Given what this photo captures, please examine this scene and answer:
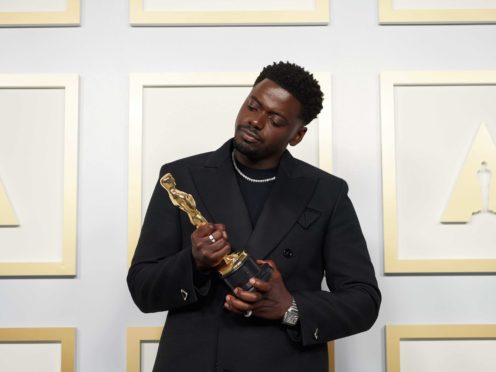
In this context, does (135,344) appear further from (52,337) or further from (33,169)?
(33,169)

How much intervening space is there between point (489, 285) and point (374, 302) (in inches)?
28.6

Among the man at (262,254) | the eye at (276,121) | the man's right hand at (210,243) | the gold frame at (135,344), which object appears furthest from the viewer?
the gold frame at (135,344)

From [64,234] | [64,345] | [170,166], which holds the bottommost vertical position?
[64,345]

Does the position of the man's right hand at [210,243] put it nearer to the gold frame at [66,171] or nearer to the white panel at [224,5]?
the gold frame at [66,171]

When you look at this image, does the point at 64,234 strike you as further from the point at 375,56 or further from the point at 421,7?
the point at 421,7

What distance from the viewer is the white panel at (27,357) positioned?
197cm

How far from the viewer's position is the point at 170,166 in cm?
149

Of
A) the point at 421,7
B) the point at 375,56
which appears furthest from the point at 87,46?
the point at 421,7

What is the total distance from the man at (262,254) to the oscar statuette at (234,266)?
16 millimetres

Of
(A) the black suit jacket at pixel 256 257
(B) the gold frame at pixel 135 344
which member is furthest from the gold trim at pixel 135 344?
(A) the black suit jacket at pixel 256 257

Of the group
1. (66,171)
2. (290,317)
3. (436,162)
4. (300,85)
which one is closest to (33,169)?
(66,171)

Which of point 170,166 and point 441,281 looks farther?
point 441,281

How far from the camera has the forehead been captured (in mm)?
1427

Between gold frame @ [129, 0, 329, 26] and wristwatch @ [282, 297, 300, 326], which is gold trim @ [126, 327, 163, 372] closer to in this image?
wristwatch @ [282, 297, 300, 326]
